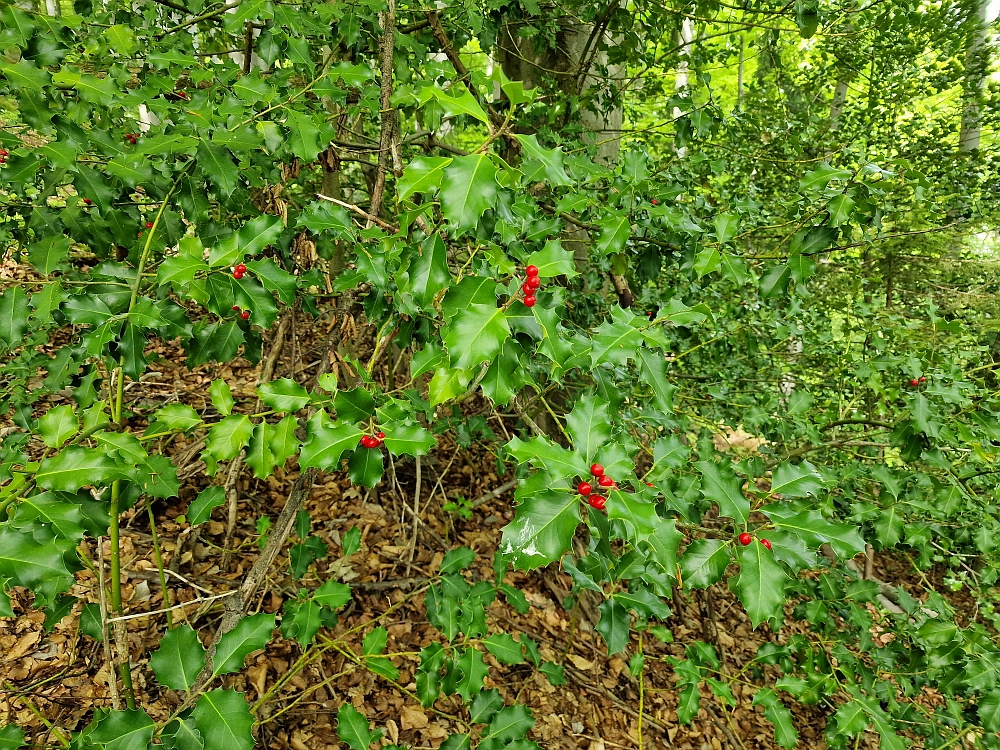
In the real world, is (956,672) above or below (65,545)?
below

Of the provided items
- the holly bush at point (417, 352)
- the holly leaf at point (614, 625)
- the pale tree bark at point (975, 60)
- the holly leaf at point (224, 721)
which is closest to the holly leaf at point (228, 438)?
the holly bush at point (417, 352)

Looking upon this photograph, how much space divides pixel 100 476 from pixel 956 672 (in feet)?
9.10

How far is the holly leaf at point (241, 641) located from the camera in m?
1.35

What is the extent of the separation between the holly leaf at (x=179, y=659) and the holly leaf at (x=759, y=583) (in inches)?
49.2

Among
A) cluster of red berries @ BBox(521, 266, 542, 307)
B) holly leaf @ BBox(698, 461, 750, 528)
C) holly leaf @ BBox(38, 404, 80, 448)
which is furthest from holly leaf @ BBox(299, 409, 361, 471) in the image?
holly leaf @ BBox(698, 461, 750, 528)

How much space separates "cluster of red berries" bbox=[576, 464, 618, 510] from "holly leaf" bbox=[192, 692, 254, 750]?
2.86 ft

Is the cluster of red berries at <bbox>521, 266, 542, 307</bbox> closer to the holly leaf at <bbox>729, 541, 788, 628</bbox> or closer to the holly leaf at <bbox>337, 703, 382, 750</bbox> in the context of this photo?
the holly leaf at <bbox>729, 541, 788, 628</bbox>

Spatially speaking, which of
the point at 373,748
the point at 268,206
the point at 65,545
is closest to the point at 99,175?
the point at 268,206

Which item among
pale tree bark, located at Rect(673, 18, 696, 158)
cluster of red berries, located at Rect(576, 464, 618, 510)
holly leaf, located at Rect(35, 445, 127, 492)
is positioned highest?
pale tree bark, located at Rect(673, 18, 696, 158)

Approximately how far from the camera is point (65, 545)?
3.28ft

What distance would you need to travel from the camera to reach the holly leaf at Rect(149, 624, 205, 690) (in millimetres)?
1300

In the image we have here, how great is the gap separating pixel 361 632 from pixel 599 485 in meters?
2.19

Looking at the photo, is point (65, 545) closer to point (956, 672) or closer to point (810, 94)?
point (956, 672)

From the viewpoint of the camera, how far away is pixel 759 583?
119 centimetres
